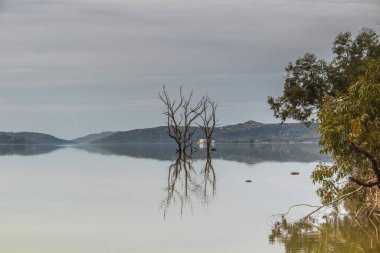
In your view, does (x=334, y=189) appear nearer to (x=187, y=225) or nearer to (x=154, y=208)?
(x=187, y=225)

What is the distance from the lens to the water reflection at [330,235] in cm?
1444

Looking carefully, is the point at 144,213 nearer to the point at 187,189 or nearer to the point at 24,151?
the point at 187,189

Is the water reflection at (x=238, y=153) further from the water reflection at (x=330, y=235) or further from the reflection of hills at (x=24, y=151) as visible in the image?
the water reflection at (x=330, y=235)

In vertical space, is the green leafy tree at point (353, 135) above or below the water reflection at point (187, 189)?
above

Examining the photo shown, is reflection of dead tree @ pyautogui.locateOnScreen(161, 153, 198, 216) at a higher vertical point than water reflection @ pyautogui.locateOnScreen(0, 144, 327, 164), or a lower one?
lower

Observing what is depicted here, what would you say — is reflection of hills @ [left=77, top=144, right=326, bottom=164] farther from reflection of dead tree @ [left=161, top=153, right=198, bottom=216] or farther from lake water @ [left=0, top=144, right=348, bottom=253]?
lake water @ [left=0, top=144, right=348, bottom=253]

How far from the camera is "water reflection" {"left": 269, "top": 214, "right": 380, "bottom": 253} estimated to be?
14438mm

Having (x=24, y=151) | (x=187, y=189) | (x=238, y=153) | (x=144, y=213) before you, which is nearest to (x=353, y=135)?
(x=144, y=213)

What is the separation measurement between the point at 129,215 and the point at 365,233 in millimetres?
7046

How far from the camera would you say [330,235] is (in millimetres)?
15977

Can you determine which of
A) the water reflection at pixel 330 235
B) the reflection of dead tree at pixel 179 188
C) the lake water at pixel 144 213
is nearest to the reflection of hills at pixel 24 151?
the reflection of dead tree at pixel 179 188

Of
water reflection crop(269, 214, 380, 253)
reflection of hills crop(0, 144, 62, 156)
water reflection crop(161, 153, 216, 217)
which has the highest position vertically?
reflection of hills crop(0, 144, 62, 156)

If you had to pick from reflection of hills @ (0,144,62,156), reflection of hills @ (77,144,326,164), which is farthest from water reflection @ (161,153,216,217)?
reflection of hills @ (0,144,62,156)

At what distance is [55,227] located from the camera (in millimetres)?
17438
